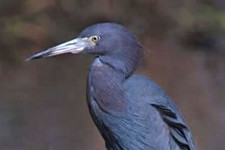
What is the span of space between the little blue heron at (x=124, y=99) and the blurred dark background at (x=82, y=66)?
8.16ft

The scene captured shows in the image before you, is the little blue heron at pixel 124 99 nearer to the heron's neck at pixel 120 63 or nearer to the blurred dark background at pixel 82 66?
the heron's neck at pixel 120 63

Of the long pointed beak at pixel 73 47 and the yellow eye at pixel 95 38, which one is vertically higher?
the yellow eye at pixel 95 38

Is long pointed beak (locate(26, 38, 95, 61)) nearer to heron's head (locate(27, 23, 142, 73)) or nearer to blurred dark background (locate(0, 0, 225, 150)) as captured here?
heron's head (locate(27, 23, 142, 73))

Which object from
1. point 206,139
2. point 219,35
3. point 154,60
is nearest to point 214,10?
point 219,35

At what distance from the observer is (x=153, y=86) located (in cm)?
291

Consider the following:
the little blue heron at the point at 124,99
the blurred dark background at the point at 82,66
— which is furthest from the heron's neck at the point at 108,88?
the blurred dark background at the point at 82,66

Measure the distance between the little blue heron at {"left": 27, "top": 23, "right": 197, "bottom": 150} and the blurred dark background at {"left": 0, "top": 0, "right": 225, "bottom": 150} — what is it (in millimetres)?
2488

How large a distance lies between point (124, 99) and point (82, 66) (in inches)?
212

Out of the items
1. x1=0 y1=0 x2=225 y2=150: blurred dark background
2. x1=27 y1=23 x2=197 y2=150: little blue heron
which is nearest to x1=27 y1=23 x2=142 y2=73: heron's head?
x1=27 y1=23 x2=197 y2=150: little blue heron

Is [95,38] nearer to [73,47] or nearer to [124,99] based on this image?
[73,47]

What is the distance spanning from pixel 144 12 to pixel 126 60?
719cm

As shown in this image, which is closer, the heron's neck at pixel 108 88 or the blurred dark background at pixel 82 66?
the heron's neck at pixel 108 88

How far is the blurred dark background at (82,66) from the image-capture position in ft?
19.0

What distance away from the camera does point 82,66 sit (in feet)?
26.9
